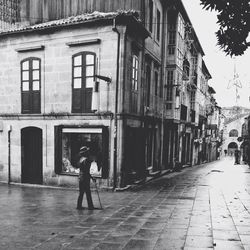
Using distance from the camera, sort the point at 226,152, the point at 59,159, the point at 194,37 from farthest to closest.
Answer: the point at 226,152
the point at 194,37
the point at 59,159

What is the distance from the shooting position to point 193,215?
8945 mm

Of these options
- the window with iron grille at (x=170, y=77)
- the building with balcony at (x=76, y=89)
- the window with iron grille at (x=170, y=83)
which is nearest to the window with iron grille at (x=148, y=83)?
the building with balcony at (x=76, y=89)

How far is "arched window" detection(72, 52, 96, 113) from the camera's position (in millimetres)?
14031

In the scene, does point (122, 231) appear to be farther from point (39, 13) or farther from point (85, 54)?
point (39, 13)

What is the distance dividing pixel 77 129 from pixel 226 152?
69027 mm

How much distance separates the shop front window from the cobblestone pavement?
1579mm

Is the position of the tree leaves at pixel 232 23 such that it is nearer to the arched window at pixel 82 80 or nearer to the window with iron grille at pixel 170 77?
the arched window at pixel 82 80

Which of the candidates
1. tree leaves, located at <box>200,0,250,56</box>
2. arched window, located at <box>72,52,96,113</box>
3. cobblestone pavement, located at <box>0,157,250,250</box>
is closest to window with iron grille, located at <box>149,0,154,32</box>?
arched window, located at <box>72,52,96,113</box>

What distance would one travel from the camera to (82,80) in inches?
561

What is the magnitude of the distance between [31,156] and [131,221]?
9.32 metres

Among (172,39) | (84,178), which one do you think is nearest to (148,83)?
(172,39)

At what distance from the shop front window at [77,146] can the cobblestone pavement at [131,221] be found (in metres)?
1.58

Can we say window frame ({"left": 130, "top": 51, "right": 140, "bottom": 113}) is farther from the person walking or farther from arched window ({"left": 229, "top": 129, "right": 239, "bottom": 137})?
arched window ({"left": 229, "top": 129, "right": 239, "bottom": 137})

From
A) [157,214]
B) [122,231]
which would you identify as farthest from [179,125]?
[122,231]
